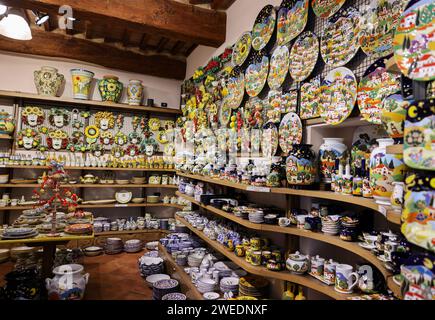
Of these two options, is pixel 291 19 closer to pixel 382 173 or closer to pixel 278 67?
pixel 278 67

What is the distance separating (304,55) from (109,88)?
356cm

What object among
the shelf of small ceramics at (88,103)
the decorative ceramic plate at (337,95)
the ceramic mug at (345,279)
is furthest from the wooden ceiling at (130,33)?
the ceramic mug at (345,279)

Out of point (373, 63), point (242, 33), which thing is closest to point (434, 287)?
point (373, 63)

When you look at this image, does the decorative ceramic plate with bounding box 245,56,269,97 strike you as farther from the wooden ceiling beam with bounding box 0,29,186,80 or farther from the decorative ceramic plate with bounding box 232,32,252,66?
the wooden ceiling beam with bounding box 0,29,186,80

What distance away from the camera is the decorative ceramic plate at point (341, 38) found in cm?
177

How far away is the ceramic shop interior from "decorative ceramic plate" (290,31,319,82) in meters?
0.01

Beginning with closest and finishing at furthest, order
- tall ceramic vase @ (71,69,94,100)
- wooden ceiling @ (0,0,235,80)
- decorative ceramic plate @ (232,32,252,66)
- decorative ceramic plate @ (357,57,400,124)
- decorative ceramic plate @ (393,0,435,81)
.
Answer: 1. decorative ceramic plate @ (393,0,435,81)
2. decorative ceramic plate @ (357,57,400,124)
3. decorative ceramic plate @ (232,32,252,66)
4. wooden ceiling @ (0,0,235,80)
5. tall ceramic vase @ (71,69,94,100)

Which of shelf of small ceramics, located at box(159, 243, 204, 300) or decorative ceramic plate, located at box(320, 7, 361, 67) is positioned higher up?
decorative ceramic plate, located at box(320, 7, 361, 67)

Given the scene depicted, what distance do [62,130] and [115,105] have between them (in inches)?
38.5

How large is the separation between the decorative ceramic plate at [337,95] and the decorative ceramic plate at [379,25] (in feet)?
0.59

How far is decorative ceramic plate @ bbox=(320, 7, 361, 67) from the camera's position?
1.77m

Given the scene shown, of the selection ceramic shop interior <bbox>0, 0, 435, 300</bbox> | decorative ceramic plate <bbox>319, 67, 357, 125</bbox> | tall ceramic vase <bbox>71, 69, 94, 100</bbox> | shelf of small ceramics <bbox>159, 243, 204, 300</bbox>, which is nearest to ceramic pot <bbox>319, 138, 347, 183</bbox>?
ceramic shop interior <bbox>0, 0, 435, 300</bbox>

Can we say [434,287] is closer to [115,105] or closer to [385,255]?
[385,255]

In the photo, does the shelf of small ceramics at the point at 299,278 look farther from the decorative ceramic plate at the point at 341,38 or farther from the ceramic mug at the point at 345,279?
the decorative ceramic plate at the point at 341,38
